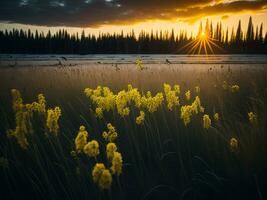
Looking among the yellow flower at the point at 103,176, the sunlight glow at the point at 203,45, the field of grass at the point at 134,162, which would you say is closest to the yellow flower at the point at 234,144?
the field of grass at the point at 134,162

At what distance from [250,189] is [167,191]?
0.88m

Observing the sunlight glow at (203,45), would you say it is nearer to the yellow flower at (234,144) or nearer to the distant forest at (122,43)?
the distant forest at (122,43)

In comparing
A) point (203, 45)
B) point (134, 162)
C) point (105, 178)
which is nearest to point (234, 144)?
point (134, 162)

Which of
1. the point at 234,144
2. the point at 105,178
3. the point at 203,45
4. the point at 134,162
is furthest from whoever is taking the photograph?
the point at 203,45

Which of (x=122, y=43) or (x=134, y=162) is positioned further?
(x=122, y=43)

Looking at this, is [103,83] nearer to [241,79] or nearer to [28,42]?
[241,79]

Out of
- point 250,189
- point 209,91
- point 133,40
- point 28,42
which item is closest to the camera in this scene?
point 250,189

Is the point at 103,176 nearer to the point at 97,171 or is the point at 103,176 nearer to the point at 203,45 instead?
the point at 97,171

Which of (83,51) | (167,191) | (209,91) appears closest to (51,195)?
(167,191)

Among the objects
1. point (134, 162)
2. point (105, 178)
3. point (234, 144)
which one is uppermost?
point (105, 178)

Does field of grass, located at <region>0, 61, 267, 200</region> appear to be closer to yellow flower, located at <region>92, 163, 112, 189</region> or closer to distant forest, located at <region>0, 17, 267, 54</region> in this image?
yellow flower, located at <region>92, 163, 112, 189</region>

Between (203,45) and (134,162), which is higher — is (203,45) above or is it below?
above

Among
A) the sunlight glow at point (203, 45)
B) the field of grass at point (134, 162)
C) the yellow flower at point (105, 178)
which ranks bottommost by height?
the field of grass at point (134, 162)

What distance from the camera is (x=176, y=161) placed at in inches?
152
